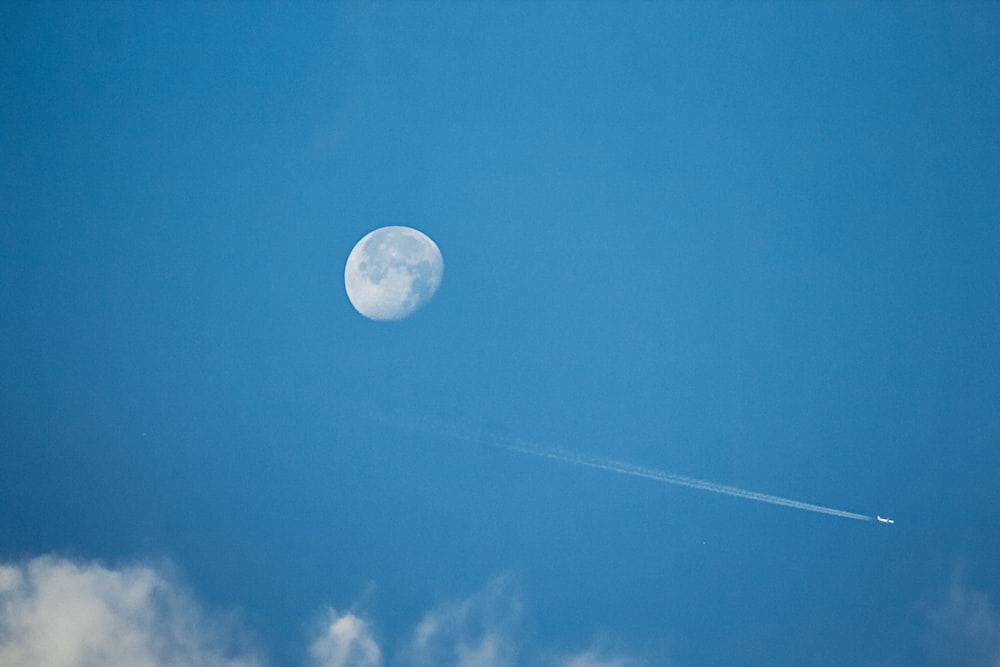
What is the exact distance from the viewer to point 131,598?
4953 centimetres

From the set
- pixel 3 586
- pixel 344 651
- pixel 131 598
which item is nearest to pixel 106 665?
pixel 131 598

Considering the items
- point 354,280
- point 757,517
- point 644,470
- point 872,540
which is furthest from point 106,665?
point 872,540

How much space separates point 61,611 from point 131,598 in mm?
3549

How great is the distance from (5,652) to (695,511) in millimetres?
34134

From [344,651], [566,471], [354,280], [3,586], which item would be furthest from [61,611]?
[566,471]

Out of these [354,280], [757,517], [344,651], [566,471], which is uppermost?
[354,280]

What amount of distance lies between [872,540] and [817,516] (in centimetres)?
261

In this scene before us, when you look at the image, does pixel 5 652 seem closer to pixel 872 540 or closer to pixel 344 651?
pixel 344 651

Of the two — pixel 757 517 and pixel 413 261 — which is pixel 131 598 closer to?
pixel 413 261

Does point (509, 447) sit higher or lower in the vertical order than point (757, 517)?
higher

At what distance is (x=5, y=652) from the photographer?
50062 millimetres

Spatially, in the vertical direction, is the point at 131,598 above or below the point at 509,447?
below

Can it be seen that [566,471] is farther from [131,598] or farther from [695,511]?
[131,598]

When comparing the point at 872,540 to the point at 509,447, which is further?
the point at 509,447
